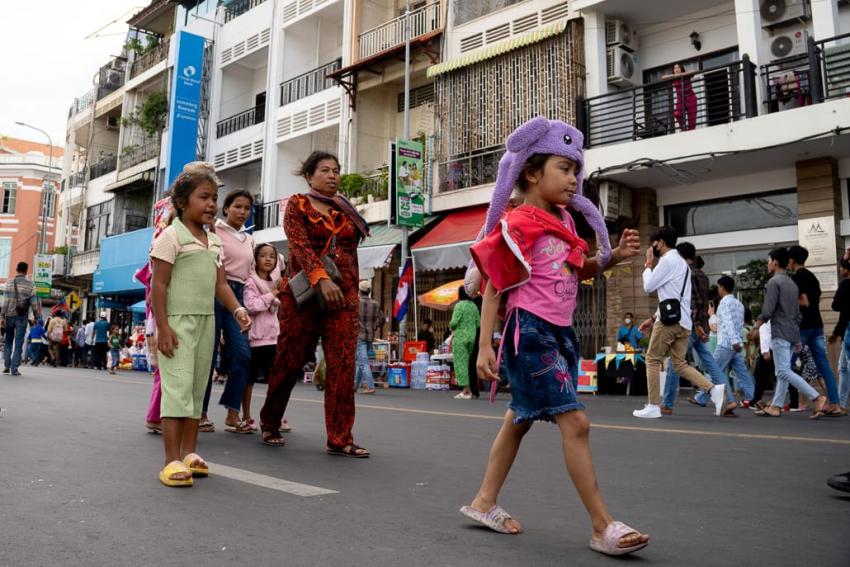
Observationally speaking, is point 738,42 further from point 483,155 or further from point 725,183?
point 483,155

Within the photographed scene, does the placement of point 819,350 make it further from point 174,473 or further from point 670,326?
point 174,473

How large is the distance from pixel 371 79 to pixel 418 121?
182cm

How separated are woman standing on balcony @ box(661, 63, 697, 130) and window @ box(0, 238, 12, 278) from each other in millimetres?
55263

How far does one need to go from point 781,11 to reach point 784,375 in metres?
9.11

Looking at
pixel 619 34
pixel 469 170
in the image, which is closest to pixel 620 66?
pixel 619 34

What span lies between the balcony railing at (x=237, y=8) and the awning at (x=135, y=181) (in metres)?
6.71

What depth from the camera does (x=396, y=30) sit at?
21.5 meters

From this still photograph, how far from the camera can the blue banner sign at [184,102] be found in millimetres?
27875

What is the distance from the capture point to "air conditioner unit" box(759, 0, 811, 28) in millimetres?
14422

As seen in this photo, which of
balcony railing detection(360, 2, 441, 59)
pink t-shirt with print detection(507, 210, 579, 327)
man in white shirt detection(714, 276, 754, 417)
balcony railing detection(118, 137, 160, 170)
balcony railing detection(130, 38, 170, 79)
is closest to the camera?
→ pink t-shirt with print detection(507, 210, 579, 327)

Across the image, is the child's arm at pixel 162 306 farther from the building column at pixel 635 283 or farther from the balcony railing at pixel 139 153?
the balcony railing at pixel 139 153

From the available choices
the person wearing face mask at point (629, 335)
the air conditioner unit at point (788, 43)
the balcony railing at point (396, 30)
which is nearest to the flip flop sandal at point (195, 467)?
the person wearing face mask at point (629, 335)

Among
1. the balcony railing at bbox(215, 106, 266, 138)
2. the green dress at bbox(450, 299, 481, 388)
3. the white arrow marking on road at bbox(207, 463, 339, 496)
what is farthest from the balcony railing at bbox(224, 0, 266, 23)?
the white arrow marking on road at bbox(207, 463, 339, 496)

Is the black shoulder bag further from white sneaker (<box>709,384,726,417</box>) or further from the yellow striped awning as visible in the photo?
the yellow striped awning
